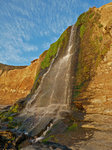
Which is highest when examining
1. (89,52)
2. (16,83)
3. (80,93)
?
(89,52)

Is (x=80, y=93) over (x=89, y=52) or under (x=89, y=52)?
under

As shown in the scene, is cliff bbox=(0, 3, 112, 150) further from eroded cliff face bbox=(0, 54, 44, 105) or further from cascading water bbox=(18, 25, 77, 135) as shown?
eroded cliff face bbox=(0, 54, 44, 105)

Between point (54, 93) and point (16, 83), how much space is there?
634 inches

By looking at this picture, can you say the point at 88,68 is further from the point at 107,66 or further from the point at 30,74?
the point at 30,74

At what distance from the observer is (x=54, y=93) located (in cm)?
881

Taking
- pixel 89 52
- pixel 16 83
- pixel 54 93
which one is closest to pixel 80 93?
pixel 54 93

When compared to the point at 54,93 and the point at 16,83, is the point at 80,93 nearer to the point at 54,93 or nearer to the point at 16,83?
the point at 54,93

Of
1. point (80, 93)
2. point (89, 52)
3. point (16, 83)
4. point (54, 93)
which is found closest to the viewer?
point (80, 93)

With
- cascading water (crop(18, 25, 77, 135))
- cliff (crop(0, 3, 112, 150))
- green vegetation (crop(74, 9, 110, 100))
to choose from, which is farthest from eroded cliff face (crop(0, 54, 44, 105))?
green vegetation (crop(74, 9, 110, 100))

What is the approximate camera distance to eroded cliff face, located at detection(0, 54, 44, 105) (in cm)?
2089

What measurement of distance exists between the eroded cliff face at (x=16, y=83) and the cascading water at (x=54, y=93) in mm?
10097

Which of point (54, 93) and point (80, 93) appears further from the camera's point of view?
point (54, 93)

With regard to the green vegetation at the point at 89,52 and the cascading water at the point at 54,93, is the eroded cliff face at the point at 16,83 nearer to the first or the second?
the cascading water at the point at 54,93

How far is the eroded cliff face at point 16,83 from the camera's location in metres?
20.9
